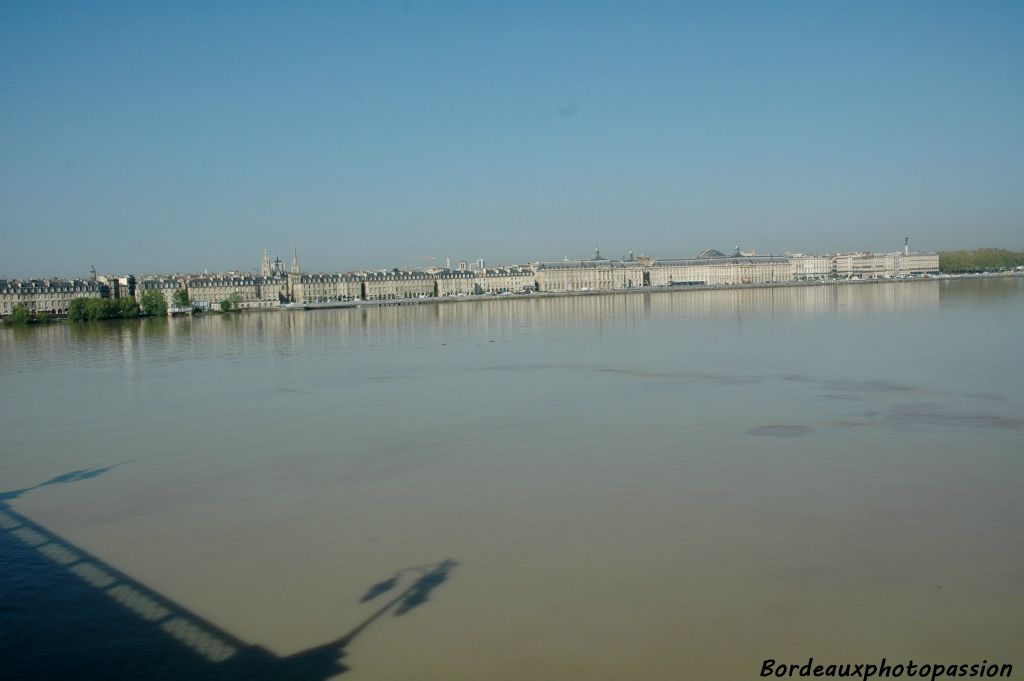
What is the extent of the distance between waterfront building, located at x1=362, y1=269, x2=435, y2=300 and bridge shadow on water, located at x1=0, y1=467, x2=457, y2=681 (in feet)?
239

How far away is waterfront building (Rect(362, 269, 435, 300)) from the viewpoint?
7744 centimetres

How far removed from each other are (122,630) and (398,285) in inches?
2953

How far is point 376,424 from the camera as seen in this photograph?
9930mm

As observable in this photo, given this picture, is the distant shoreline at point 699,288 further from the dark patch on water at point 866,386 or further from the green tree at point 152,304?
the dark patch on water at point 866,386

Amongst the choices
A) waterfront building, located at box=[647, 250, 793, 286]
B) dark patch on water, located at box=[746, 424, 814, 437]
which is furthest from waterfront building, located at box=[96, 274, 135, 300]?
dark patch on water, located at box=[746, 424, 814, 437]

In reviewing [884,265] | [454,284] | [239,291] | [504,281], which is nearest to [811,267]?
[884,265]

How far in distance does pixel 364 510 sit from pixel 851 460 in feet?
13.1

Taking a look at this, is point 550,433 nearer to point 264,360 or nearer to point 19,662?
point 19,662

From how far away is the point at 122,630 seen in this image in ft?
13.7

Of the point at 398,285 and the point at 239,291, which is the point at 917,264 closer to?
the point at 398,285

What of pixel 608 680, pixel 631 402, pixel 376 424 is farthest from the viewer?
pixel 631 402

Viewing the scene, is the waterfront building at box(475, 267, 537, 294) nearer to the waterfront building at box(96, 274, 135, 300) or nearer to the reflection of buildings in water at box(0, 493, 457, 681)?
the waterfront building at box(96, 274, 135, 300)

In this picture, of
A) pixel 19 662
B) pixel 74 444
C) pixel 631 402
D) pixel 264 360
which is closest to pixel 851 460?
pixel 631 402

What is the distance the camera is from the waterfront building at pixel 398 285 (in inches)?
3049
